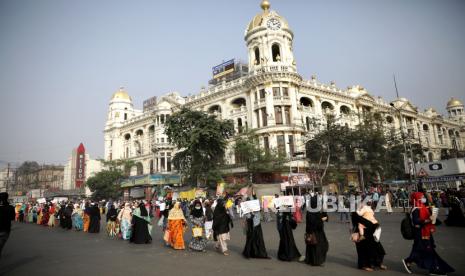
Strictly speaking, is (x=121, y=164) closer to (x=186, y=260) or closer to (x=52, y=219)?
(x=52, y=219)

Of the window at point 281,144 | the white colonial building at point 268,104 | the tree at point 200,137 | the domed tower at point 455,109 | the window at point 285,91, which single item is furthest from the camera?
the domed tower at point 455,109

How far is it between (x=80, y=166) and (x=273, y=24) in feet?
170

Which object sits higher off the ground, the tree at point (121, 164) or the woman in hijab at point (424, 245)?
the tree at point (121, 164)

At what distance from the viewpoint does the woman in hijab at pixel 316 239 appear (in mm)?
7570

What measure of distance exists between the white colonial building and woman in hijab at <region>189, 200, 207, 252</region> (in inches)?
1011

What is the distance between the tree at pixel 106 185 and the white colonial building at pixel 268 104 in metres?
5.39

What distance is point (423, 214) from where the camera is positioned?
6.67 metres

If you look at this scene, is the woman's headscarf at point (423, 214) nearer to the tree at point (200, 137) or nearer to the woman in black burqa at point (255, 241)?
the woman in black burqa at point (255, 241)

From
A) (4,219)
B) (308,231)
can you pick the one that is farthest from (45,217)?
(308,231)

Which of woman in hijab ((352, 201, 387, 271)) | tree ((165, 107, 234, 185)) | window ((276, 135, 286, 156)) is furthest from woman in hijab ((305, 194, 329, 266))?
window ((276, 135, 286, 156))

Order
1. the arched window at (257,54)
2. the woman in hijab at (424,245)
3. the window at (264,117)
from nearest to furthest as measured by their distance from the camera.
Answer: the woman in hijab at (424,245) → the window at (264,117) → the arched window at (257,54)

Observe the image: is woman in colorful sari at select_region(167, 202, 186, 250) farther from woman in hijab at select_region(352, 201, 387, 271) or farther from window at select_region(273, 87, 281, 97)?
window at select_region(273, 87, 281, 97)

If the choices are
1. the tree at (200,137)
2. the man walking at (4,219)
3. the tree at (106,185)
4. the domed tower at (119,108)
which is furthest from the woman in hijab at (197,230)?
the domed tower at (119,108)

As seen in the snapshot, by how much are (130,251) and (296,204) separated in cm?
1119
